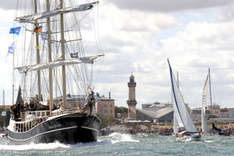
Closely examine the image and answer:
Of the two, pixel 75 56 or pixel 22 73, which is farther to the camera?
pixel 22 73

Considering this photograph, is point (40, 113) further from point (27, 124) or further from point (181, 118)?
point (181, 118)

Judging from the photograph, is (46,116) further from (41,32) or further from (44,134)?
(41,32)

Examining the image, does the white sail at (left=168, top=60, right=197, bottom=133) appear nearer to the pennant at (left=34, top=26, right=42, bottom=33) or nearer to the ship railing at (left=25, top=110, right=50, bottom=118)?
the pennant at (left=34, top=26, right=42, bottom=33)

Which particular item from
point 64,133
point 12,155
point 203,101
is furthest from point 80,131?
point 203,101

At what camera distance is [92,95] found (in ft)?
240

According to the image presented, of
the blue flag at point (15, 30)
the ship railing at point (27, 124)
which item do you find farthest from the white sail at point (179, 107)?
the ship railing at point (27, 124)

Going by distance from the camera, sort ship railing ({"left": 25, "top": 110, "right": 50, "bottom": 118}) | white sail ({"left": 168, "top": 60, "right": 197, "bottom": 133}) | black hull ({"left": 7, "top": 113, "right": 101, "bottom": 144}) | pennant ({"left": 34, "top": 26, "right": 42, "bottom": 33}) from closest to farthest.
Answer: black hull ({"left": 7, "top": 113, "right": 101, "bottom": 144}) → ship railing ({"left": 25, "top": 110, "right": 50, "bottom": 118}) → pennant ({"left": 34, "top": 26, "right": 42, "bottom": 33}) → white sail ({"left": 168, "top": 60, "right": 197, "bottom": 133})

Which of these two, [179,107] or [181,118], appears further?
[179,107]

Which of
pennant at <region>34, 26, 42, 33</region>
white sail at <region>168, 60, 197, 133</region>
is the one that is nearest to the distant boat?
white sail at <region>168, 60, 197, 133</region>

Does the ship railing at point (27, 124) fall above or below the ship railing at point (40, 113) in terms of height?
below

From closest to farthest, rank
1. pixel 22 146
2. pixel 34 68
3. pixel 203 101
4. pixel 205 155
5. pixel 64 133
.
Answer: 1. pixel 205 155
2. pixel 64 133
3. pixel 22 146
4. pixel 34 68
5. pixel 203 101

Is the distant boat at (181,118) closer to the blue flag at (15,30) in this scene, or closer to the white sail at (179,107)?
the white sail at (179,107)

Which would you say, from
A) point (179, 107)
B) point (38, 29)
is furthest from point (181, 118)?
point (38, 29)

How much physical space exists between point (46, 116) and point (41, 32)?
62.0ft
